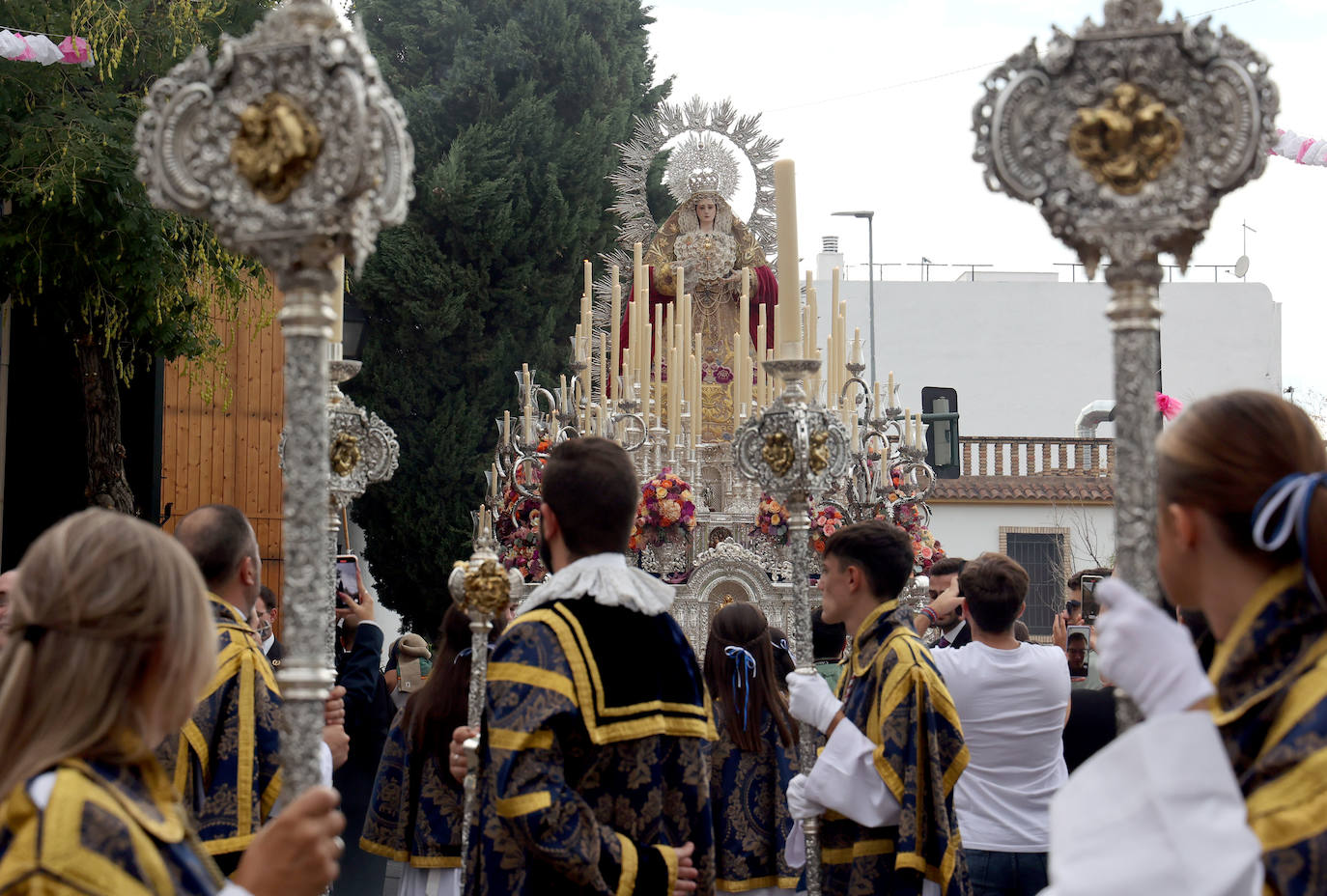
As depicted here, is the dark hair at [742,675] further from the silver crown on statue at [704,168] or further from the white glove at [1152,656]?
the silver crown on statue at [704,168]

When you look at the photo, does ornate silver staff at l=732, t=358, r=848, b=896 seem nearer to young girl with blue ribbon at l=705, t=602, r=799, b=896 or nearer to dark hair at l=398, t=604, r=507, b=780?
young girl with blue ribbon at l=705, t=602, r=799, b=896

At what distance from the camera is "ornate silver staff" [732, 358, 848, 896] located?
4.18 metres

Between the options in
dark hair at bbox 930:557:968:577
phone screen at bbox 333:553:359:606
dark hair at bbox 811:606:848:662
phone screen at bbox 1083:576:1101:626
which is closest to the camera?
phone screen at bbox 333:553:359:606

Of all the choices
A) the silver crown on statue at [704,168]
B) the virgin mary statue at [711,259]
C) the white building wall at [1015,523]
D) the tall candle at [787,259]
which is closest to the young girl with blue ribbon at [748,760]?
the tall candle at [787,259]

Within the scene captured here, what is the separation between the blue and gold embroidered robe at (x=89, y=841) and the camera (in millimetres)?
1867

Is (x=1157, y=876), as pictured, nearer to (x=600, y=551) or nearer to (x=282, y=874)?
(x=282, y=874)

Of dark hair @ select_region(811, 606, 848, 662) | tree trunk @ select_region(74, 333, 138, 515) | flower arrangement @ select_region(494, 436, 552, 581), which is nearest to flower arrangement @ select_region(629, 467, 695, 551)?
flower arrangement @ select_region(494, 436, 552, 581)

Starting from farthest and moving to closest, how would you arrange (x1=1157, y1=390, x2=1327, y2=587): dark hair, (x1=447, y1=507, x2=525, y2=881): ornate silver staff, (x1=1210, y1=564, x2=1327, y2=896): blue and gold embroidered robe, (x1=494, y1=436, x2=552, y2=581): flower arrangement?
1. (x1=494, y1=436, x2=552, y2=581): flower arrangement
2. (x1=447, y1=507, x2=525, y2=881): ornate silver staff
3. (x1=1157, y1=390, x2=1327, y2=587): dark hair
4. (x1=1210, y1=564, x2=1327, y2=896): blue and gold embroidered robe

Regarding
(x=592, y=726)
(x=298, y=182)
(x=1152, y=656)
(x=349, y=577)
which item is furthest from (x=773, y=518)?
(x=1152, y=656)

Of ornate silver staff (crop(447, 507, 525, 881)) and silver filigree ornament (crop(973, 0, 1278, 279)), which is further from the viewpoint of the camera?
ornate silver staff (crop(447, 507, 525, 881))

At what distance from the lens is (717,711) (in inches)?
209

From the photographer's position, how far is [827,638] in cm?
695

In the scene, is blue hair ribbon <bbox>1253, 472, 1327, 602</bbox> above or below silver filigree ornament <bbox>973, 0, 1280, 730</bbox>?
below

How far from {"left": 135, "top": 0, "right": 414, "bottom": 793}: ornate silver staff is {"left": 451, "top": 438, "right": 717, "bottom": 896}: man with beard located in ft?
2.47
